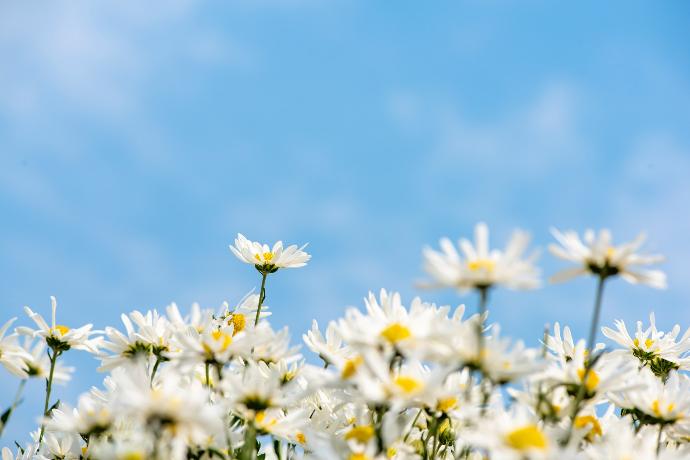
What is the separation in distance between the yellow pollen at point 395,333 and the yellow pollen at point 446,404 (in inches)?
13.4

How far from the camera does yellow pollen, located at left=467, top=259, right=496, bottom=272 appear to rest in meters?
1.98

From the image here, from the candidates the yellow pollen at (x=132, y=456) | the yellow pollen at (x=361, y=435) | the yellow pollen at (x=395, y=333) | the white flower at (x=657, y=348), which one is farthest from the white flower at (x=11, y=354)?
the white flower at (x=657, y=348)

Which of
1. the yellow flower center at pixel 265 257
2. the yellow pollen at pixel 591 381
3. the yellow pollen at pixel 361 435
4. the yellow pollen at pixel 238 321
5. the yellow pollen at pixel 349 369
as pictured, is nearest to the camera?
the yellow pollen at pixel 349 369

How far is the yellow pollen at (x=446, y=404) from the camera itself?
240 centimetres

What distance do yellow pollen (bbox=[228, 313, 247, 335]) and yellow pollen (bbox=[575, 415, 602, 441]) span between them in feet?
6.00

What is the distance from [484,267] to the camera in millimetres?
1984

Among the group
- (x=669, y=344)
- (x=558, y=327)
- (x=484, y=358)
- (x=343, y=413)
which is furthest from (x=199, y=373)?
(x=669, y=344)

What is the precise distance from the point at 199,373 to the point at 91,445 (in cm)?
82

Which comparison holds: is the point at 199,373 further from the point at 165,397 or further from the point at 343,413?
the point at 165,397

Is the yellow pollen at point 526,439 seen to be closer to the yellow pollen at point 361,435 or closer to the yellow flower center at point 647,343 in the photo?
the yellow pollen at point 361,435

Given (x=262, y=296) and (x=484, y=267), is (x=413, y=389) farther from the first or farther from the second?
(x=262, y=296)

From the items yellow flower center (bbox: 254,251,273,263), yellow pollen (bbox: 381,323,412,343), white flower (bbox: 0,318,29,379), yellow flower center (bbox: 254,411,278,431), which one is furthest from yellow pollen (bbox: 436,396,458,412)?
yellow flower center (bbox: 254,251,273,263)

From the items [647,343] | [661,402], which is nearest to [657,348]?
[647,343]

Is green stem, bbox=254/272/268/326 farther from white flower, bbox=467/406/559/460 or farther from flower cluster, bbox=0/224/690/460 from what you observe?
white flower, bbox=467/406/559/460
